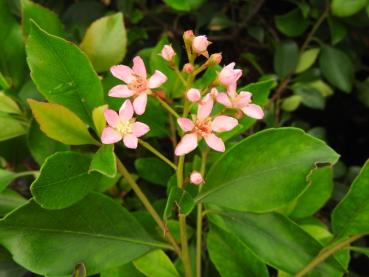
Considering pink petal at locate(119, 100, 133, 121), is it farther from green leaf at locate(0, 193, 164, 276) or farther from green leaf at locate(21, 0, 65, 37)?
green leaf at locate(21, 0, 65, 37)

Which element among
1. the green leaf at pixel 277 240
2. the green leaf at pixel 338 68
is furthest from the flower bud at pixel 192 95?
the green leaf at pixel 338 68

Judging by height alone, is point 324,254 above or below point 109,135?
below

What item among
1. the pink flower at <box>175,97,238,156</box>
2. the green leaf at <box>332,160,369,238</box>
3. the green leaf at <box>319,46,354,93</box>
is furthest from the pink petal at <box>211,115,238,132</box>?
the green leaf at <box>319,46,354,93</box>

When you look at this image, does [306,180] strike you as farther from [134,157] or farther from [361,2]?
[361,2]

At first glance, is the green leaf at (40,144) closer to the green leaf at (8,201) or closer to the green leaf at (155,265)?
the green leaf at (8,201)

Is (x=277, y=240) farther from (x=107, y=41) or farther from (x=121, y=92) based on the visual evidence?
(x=107, y=41)

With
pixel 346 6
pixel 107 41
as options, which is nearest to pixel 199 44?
pixel 107 41
